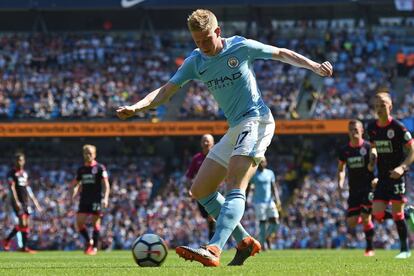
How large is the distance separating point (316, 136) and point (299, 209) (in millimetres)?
4962

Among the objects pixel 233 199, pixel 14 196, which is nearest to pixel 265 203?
pixel 14 196

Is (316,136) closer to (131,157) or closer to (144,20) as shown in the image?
(131,157)

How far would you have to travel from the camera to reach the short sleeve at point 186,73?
394 inches

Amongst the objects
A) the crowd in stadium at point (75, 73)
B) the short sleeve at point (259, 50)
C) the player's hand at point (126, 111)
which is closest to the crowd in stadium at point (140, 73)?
the crowd in stadium at point (75, 73)

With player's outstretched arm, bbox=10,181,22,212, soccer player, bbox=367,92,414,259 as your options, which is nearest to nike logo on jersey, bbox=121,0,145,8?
player's outstretched arm, bbox=10,181,22,212

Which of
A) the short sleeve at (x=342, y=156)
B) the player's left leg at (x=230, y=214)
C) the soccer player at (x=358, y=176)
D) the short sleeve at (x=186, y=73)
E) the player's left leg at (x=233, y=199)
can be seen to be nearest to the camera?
the player's left leg at (x=230, y=214)

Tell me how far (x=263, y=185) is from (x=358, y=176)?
488cm

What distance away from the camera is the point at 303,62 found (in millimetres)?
9531

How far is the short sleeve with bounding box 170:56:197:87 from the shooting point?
10000 millimetres

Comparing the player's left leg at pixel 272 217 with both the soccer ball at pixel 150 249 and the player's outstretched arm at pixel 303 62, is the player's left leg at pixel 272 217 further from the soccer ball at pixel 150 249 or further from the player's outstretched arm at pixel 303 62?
the player's outstretched arm at pixel 303 62

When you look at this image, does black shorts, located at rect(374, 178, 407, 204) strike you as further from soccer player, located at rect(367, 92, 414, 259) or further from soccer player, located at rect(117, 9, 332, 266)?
soccer player, located at rect(117, 9, 332, 266)

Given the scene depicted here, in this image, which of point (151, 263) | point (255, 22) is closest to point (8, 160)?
point (255, 22)

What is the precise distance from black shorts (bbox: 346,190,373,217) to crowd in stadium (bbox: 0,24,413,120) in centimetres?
1783

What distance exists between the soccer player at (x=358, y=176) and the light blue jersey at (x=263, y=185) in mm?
4465
